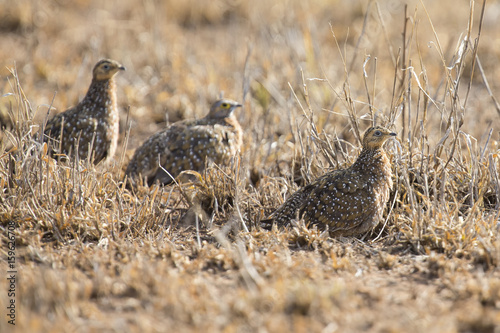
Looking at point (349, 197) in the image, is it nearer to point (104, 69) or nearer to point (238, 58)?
point (104, 69)

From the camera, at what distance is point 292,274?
3.90m

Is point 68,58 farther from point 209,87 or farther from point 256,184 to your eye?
point 256,184

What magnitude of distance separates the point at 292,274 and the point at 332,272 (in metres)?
0.38

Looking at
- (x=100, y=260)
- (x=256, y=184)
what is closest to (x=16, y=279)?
(x=100, y=260)

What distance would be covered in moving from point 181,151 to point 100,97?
1177 millimetres

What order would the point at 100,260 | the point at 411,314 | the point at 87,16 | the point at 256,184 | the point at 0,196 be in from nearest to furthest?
the point at 411,314 → the point at 100,260 → the point at 0,196 → the point at 256,184 → the point at 87,16

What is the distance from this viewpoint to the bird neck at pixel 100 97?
644 cm

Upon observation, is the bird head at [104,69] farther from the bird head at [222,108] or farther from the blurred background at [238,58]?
the bird head at [222,108]

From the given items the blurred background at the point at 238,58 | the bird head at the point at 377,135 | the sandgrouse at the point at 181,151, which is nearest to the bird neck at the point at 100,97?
the blurred background at the point at 238,58

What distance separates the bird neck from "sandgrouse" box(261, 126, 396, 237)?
8.47ft

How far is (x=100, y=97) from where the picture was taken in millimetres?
6508

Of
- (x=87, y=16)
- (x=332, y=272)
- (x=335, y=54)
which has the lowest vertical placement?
(x=332, y=272)

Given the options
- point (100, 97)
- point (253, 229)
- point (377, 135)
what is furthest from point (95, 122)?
point (377, 135)

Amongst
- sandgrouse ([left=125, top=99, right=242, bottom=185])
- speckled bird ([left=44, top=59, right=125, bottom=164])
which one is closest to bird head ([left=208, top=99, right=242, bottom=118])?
sandgrouse ([left=125, top=99, right=242, bottom=185])
